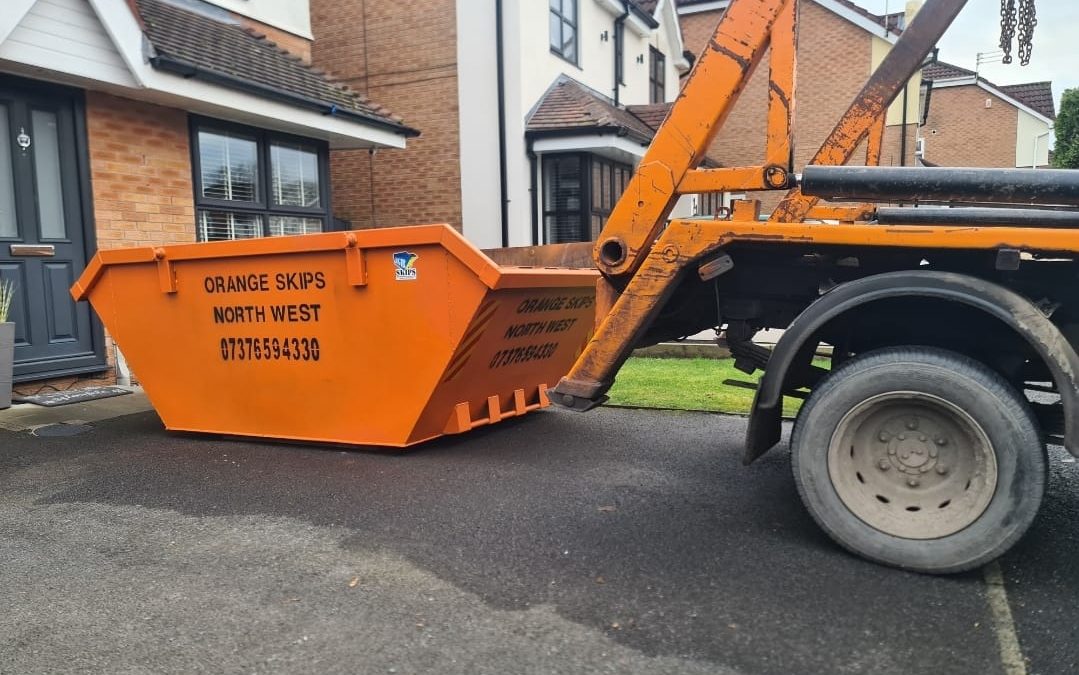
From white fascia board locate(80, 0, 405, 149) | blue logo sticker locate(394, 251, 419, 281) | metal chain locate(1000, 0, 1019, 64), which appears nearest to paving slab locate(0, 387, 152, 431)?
white fascia board locate(80, 0, 405, 149)

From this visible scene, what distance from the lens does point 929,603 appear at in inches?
112

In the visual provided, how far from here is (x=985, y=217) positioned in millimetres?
3922

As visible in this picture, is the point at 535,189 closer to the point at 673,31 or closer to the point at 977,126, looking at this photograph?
the point at 673,31

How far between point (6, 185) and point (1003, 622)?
8011 millimetres

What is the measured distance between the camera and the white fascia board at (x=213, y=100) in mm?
6918

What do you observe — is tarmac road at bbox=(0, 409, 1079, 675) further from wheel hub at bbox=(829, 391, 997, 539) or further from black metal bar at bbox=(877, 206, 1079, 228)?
black metal bar at bbox=(877, 206, 1079, 228)

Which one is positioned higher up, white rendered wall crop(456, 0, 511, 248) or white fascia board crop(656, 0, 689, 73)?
white fascia board crop(656, 0, 689, 73)

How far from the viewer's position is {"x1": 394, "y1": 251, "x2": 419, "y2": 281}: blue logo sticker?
4.70 meters

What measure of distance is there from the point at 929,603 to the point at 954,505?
0.46 meters

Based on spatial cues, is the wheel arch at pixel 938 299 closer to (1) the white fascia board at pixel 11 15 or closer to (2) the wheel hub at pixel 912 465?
(2) the wheel hub at pixel 912 465

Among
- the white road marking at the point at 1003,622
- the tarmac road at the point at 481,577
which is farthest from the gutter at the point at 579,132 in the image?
the white road marking at the point at 1003,622

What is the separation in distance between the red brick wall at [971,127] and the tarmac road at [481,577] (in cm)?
3217

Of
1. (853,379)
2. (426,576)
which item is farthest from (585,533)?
(853,379)

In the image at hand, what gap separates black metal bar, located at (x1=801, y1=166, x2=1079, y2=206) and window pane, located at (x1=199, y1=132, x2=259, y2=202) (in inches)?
288
